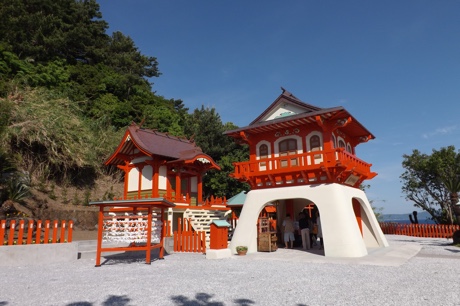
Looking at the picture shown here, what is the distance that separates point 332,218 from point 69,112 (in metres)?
22.0

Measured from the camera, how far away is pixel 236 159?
105ft

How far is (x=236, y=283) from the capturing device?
24.8 feet

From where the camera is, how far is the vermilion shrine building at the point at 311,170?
1262 cm

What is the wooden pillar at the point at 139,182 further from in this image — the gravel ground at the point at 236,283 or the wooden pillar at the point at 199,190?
the gravel ground at the point at 236,283

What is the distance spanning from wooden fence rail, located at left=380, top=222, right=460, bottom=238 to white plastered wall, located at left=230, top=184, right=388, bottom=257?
37.1ft

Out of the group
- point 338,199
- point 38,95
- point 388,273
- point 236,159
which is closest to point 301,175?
point 338,199

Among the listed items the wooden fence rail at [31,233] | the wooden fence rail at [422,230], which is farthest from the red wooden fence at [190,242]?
the wooden fence rail at [422,230]

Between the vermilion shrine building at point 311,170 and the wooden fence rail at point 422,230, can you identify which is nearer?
the vermilion shrine building at point 311,170

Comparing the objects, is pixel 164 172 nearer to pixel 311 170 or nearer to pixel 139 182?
pixel 139 182

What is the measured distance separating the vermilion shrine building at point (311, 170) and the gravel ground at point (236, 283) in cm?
221

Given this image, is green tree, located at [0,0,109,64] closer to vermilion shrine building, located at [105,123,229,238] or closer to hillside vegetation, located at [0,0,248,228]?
hillside vegetation, located at [0,0,248,228]

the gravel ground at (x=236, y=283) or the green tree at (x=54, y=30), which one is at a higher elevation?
the green tree at (x=54, y=30)

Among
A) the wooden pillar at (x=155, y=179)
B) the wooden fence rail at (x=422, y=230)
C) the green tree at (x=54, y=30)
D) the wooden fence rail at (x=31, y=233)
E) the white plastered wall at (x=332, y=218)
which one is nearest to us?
the wooden fence rail at (x=31, y=233)

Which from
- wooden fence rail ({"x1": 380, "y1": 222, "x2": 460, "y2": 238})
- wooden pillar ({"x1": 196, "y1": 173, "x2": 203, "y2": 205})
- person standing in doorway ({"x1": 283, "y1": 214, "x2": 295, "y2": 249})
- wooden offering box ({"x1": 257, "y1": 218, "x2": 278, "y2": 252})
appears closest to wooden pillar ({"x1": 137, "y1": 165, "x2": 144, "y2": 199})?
wooden pillar ({"x1": 196, "y1": 173, "x2": 203, "y2": 205})
